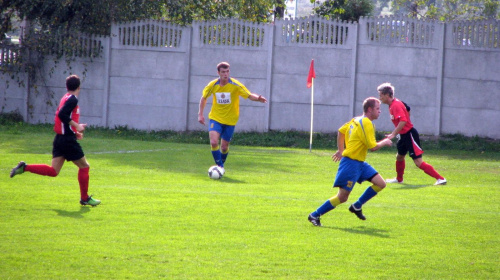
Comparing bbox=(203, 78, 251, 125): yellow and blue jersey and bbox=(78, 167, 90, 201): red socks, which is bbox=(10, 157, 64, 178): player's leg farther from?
bbox=(203, 78, 251, 125): yellow and blue jersey

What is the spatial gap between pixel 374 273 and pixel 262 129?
45.6 feet

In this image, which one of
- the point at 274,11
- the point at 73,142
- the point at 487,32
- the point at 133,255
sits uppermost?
the point at 274,11

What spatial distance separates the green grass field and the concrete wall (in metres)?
5.63

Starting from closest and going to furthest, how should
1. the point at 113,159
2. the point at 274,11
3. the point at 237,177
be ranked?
1. the point at 237,177
2. the point at 113,159
3. the point at 274,11

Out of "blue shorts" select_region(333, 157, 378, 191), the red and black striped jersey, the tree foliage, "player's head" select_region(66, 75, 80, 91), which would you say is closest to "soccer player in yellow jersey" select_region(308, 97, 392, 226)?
"blue shorts" select_region(333, 157, 378, 191)

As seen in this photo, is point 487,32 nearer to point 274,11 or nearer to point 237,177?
point 237,177

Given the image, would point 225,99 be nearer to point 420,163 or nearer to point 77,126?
point 420,163

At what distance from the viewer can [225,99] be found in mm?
12805

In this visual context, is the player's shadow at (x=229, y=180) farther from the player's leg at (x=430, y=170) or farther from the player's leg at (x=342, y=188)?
the player's leg at (x=342, y=188)

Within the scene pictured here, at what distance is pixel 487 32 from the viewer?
18391mm

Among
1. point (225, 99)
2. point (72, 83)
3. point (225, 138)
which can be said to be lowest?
point (225, 138)

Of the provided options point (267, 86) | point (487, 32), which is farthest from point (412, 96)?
point (267, 86)

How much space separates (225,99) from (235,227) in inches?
207

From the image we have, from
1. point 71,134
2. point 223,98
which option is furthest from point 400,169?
point 71,134
